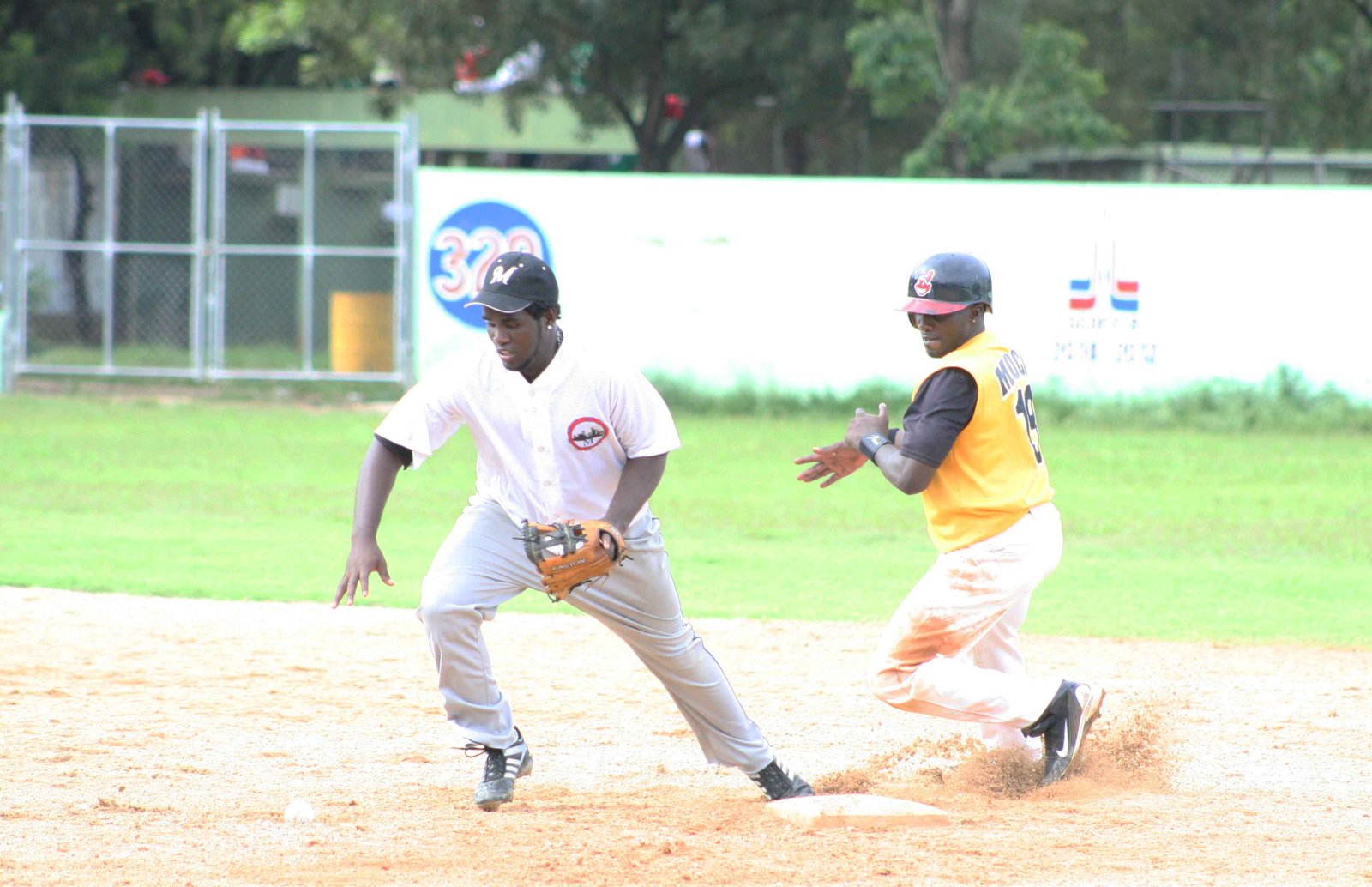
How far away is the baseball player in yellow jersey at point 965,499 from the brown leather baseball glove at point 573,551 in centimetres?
73

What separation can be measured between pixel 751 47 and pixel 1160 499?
621 inches

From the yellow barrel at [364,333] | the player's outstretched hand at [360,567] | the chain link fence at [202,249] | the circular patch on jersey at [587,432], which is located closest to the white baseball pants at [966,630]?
the circular patch on jersey at [587,432]

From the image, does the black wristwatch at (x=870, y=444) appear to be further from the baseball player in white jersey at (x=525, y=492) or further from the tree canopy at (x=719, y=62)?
the tree canopy at (x=719, y=62)

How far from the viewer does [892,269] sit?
18750mm

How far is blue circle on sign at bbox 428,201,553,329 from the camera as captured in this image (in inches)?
758

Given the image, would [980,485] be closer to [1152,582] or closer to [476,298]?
[476,298]

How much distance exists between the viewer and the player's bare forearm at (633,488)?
511 cm

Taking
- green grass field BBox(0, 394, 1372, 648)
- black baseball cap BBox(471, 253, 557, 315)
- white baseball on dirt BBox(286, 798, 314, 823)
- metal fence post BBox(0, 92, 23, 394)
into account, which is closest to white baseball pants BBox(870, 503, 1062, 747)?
black baseball cap BBox(471, 253, 557, 315)

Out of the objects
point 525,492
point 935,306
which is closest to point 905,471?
point 935,306

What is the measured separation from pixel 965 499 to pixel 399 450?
1.87 meters

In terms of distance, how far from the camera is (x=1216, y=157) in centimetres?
3050

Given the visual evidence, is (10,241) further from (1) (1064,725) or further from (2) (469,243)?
(1) (1064,725)

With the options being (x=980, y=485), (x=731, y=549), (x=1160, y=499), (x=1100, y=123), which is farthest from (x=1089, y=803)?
(x=1100, y=123)

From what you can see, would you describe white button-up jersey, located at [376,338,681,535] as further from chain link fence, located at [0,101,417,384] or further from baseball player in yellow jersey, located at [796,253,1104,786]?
chain link fence, located at [0,101,417,384]
